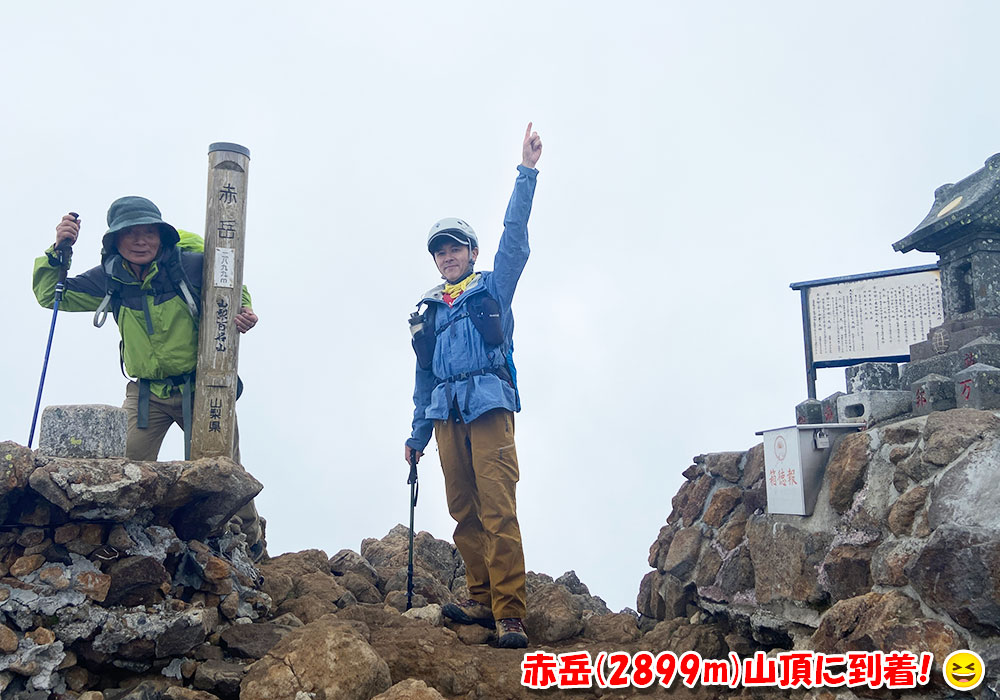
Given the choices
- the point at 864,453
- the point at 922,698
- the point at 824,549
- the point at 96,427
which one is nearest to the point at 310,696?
the point at 96,427

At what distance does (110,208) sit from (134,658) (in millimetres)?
3808

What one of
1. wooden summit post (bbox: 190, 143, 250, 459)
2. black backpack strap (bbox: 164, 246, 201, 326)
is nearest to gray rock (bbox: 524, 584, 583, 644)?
wooden summit post (bbox: 190, 143, 250, 459)

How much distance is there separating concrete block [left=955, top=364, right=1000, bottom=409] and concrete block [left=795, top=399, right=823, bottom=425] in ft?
5.70

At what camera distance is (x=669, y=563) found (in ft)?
26.7

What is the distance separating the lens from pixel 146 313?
7230mm

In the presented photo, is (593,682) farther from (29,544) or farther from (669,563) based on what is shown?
(29,544)

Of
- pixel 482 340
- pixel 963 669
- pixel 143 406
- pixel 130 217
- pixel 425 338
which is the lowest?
pixel 963 669

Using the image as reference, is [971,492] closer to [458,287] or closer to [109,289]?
[458,287]

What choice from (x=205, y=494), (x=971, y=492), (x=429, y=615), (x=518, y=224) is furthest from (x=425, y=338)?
(x=971, y=492)

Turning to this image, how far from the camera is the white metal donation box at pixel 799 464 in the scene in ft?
22.4

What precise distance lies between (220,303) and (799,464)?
522 centimetres

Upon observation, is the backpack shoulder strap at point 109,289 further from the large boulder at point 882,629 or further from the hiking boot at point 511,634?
the large boulder at point 882,629

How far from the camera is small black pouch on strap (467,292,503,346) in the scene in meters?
7.03

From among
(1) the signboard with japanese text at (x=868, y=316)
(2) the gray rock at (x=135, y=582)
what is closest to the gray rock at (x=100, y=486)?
(2) the gray rock at (x=135, y=582)
